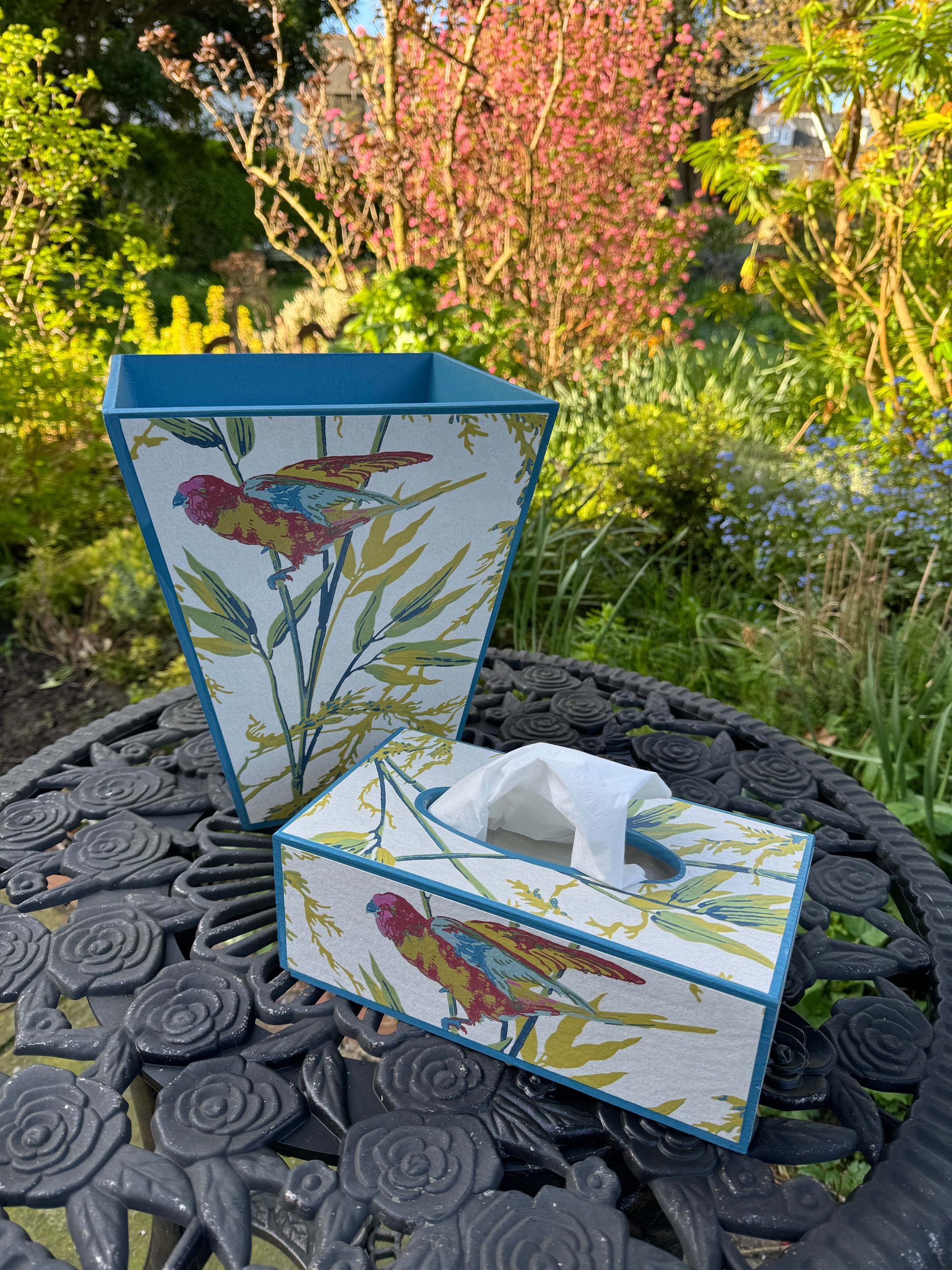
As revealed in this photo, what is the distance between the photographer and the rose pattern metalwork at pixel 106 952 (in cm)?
70

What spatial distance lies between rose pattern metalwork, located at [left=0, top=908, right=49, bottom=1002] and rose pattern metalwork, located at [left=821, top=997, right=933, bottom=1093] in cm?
70

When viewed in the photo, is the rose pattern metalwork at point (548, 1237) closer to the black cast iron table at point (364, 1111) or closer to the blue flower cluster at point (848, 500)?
the black cast iron table at point (364, 1111)

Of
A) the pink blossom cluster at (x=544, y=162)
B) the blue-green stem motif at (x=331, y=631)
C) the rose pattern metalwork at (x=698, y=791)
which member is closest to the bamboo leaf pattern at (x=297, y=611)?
the blue-green stem motif at (x=331, y=631)

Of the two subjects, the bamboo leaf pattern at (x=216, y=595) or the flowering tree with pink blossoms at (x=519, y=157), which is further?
the flowering tree with pink blossoms at (x=519, y=157)

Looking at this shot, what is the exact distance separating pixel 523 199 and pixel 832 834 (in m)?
3.31

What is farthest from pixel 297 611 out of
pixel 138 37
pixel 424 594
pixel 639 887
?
pixel 138 37

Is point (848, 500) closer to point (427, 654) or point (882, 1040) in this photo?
point (427, 654)

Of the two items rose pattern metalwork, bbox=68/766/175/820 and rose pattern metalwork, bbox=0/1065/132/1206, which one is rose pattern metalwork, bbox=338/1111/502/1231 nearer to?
rose pattern metalwork, bbox=0/1065/132/1206

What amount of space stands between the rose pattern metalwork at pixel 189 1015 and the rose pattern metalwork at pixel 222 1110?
2cm

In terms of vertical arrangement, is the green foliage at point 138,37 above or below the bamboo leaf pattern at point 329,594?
above

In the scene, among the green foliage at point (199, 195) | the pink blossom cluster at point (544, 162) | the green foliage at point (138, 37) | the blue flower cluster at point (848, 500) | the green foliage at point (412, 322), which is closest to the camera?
the blue flower cluster at point (848, 500)

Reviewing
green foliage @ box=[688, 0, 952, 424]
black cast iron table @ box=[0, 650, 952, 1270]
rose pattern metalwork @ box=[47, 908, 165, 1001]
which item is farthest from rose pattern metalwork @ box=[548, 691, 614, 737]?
green foliage @ box=[688, 0, 952, 424]

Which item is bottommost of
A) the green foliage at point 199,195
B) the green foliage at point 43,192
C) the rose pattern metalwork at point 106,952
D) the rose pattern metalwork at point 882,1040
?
the rose pattern metalwork at point 882,1040

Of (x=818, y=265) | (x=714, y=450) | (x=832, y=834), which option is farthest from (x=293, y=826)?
(x=818, y=265)
